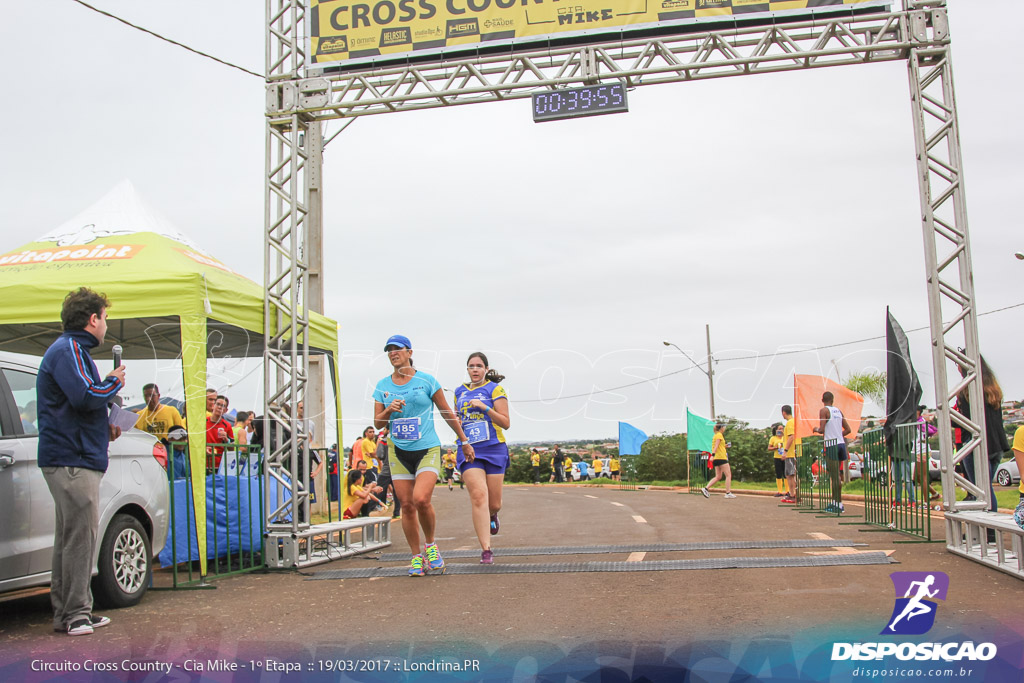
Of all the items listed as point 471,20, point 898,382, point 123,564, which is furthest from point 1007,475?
point 123,564

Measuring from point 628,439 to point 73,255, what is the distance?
25291mm

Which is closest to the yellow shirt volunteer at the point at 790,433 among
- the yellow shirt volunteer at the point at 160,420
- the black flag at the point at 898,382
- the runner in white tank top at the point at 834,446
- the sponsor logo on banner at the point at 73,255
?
the runner in white tank top at the point at 834,446

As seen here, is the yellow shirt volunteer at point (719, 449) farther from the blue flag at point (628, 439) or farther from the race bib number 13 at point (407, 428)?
the race bib number 13 at point (407, 428)

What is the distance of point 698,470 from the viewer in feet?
89.5

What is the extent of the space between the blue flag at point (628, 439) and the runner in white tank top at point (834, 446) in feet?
50.1

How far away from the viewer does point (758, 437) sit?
3475 cm

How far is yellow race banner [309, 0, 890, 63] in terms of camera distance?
11547 millimetres

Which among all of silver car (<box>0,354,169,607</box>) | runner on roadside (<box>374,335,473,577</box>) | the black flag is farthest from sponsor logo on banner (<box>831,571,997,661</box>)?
silver car (<box>0,354,169,607</box>)

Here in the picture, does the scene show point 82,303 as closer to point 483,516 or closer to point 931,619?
point 483,516

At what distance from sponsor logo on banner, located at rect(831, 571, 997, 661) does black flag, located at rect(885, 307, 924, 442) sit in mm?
3809

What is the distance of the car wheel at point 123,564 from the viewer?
23.5ft

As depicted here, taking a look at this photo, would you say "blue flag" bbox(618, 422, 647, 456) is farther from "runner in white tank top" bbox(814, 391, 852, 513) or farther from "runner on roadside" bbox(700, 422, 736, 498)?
"runner in white tank top" bbox(814, 391, 852, 513)

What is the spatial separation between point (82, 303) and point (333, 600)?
295 centimetres

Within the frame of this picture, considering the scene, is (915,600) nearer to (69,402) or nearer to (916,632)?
(916,632)
